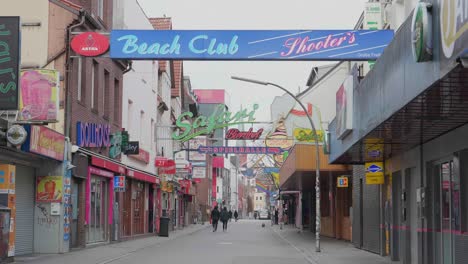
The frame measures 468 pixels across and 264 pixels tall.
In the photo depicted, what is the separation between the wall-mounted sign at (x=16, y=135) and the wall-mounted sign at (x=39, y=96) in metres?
0.69

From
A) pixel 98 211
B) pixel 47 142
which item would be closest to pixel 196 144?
pixel 98 211

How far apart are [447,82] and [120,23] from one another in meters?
24.1

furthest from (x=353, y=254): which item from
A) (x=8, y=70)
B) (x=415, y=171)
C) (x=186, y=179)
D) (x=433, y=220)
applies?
(x=186, y=179)

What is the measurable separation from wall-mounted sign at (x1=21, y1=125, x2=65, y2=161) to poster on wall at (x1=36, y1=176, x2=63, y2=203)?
2.40 feet

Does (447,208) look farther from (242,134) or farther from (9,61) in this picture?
(242,134)

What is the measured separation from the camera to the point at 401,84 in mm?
11273

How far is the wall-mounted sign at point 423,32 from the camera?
29.6 feet

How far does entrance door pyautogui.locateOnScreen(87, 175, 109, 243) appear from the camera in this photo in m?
26.5

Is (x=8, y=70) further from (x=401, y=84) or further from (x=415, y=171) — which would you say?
(x=415, y=171)

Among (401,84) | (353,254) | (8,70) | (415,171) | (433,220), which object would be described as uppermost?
(8,70)

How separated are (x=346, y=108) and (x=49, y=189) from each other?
9.63 metres

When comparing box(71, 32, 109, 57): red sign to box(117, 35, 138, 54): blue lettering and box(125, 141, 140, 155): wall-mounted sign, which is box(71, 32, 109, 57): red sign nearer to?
box(117, 35, 138, 54): blue lettering

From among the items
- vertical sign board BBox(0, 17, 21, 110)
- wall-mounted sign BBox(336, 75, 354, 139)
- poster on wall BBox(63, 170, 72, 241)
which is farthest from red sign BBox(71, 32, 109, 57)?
wall-mounted sign BBox(336, 75, 354, 139)

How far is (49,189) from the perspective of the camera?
2198cm
